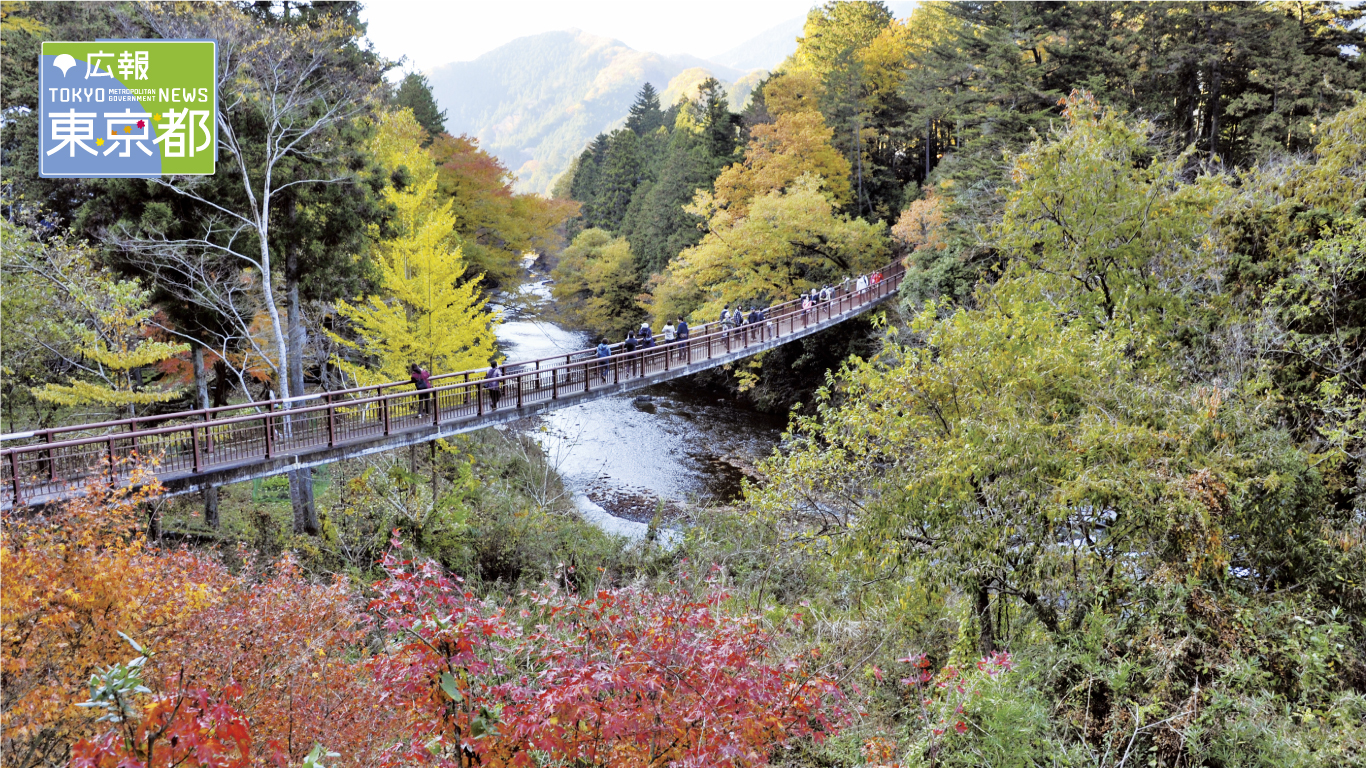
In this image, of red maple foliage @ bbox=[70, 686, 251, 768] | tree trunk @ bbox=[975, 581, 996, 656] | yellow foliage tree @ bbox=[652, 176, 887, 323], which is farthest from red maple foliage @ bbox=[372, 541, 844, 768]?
yellow foliage tree @ bbox=[652, 176, 887, 323]

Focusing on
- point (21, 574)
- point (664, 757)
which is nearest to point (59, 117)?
point (21, 574)

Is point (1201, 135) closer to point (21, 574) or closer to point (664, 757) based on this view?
point (664, 757)

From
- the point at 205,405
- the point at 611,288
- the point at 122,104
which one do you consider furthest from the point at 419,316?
the point at 611,288

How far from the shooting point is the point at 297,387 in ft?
45.1

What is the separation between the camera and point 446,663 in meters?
4.02

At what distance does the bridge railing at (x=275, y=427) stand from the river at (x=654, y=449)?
2.89 metres

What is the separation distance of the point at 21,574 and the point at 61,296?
8585mm

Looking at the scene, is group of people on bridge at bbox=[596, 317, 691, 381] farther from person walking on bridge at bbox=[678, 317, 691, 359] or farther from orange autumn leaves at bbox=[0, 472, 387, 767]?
orange autumn leaves at bbox=[0, 472, 387, 767]

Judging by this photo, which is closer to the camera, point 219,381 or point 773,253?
point 219,381

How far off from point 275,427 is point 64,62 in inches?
209

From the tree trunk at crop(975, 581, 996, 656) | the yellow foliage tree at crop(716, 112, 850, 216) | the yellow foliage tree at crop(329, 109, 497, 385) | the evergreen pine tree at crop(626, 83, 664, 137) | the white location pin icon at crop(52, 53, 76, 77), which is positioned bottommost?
the tree trunk at crop(975, 581, 996, 656)

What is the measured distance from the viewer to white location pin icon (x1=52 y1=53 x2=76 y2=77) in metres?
8.55

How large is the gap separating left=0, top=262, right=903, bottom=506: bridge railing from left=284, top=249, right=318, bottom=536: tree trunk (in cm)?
128

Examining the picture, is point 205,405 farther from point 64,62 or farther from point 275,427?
point 64,62
